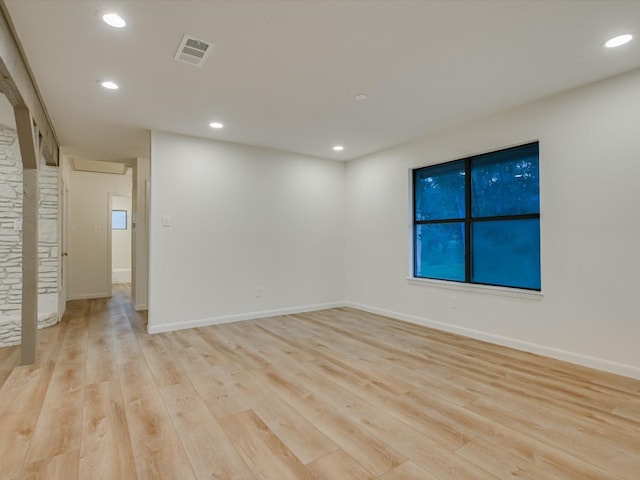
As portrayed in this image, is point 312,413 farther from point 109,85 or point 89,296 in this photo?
point 89,296

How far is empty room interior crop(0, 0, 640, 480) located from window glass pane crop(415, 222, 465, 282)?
2cm

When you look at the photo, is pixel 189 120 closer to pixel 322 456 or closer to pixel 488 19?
pixel 488 19

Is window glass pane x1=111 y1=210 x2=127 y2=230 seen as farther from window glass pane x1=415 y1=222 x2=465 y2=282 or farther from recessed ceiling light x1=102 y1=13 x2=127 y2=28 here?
recessed ceiling light x1=102 y1=13 x2=127 y2=28

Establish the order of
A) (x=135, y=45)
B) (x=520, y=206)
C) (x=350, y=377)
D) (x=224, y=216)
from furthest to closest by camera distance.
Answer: (x=224, y=216) < (x=520, y=206) < (x=350, y=377) < (x=135, y=45)

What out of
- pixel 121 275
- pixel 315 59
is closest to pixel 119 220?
pixel 121 275

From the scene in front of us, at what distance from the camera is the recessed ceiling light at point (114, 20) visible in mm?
2095

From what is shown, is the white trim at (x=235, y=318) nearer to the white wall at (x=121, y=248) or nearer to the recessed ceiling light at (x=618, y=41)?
the recessed ceiling light at (x=618, y=41)

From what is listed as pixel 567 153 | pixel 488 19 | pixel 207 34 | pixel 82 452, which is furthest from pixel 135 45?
pixel 567 153

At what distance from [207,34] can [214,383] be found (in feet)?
8.30

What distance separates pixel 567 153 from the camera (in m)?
3.21

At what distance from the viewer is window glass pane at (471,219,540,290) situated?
353cm

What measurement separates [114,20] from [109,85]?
105cm

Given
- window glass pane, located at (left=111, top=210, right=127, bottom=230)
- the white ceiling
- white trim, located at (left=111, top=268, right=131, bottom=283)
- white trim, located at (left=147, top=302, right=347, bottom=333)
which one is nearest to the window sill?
white trim, located at (left=147, top=302, right=347, bottom=333)

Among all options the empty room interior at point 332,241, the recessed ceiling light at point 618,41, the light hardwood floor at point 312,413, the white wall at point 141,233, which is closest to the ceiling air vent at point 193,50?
the empty room interior at point 332,241
